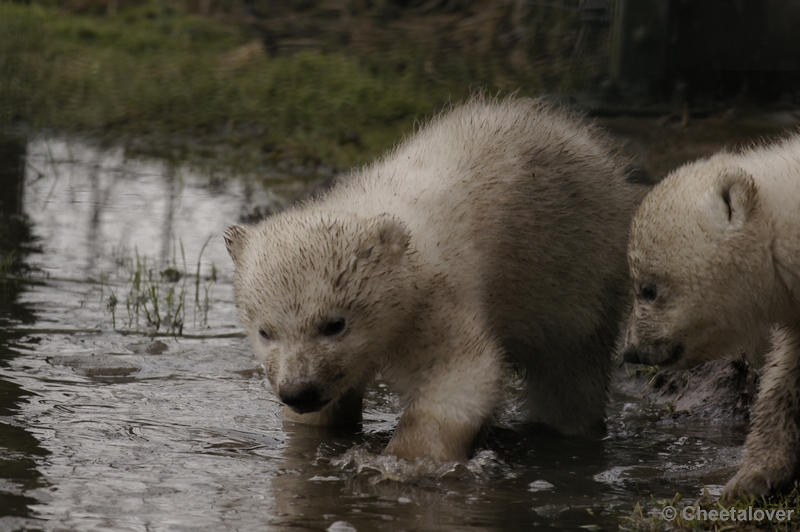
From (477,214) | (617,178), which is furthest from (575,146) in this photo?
(477,214)

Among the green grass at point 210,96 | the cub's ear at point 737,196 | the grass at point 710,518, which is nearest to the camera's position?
the grass at point 710,518

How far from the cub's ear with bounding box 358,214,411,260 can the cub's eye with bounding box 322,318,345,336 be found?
317mm

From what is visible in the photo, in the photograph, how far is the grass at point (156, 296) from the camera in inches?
281

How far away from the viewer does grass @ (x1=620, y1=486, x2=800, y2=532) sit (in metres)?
4.02

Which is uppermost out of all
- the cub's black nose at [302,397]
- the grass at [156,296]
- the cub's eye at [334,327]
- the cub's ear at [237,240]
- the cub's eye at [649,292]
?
the cub's ear at [237,240]

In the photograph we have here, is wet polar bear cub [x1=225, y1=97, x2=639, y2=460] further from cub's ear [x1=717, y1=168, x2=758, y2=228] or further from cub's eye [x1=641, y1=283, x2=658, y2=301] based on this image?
cub's ear [x1=717, y1=168, x2=758, y2=228]

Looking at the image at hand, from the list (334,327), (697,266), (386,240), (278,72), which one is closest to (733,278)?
(697,266)

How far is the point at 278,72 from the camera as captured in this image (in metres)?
14.9

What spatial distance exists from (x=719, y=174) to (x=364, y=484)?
1956 mm

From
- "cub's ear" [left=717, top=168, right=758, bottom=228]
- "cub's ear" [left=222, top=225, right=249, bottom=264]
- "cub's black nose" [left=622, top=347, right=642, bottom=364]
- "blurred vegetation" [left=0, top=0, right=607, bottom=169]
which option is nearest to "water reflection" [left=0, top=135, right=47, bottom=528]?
"cub's ear" [left=222, top=225, right=249, bottom=264]

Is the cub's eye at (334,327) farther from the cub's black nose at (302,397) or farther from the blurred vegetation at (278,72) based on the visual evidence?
the blurred vegetation at (278,72)

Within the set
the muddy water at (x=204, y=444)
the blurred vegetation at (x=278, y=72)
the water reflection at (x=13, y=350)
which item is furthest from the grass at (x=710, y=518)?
the blurred vegetation at (x=278, y=72)

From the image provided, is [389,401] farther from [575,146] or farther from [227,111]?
[227,111]

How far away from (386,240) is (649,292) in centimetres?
119
